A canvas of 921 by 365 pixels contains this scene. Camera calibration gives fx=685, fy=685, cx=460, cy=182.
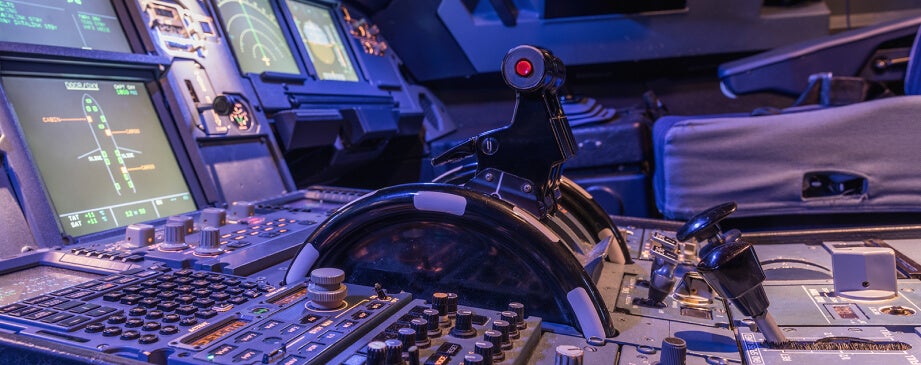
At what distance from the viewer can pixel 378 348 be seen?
0.87 meters

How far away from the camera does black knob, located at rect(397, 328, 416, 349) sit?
3.09ft

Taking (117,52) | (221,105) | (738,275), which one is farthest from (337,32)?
(738,275)

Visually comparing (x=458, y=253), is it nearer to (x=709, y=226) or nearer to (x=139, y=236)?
(x=709, y=226)

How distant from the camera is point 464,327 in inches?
40.2

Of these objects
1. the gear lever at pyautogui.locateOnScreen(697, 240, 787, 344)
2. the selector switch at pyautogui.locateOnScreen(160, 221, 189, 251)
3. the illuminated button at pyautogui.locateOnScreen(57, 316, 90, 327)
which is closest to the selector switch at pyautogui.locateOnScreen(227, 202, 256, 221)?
the selector switch at pyautogui.locateOnScreen(160, 221, 189, 251)

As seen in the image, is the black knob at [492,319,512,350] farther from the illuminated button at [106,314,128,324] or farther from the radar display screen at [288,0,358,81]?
the radar display screen at [288,0,358,81]

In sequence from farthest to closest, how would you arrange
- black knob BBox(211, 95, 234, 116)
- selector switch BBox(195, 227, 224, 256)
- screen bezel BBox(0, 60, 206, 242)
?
black knob BBox(211, 95, 234, 116)
screen bezel BBox(0, 60, 206, 242)
selector switch BBox(195, 227, 224, 256)

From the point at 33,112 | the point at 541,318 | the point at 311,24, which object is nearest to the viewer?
the point at 541,318

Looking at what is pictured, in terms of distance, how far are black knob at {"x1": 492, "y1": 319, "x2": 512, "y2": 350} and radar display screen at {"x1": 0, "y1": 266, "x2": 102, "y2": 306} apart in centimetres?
85

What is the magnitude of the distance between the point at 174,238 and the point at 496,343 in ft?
2.92

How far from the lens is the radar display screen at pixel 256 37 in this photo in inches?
107

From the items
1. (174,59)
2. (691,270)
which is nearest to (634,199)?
(691,270)

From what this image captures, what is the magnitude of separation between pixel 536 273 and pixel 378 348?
1.23 ft

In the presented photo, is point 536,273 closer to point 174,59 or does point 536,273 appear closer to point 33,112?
point 33,112
